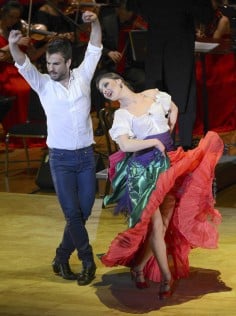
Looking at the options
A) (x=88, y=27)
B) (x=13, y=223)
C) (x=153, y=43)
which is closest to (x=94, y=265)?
(x=13, y=223)

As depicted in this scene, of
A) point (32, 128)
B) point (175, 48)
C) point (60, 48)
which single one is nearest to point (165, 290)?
point (60, 48)

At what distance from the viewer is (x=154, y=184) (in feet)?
17.5

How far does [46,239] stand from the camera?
670cm

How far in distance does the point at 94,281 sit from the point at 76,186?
61 cm

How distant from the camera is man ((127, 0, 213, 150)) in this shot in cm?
789

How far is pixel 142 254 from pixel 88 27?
15.7 feet

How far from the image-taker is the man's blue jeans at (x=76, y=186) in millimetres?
5570

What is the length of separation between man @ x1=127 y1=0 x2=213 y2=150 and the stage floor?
A: 127 centimetres

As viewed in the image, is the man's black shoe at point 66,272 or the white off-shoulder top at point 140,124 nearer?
the white off-shoulder top at point 140,124

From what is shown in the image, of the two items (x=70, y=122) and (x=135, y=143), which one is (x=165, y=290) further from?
(x=70, y=122)

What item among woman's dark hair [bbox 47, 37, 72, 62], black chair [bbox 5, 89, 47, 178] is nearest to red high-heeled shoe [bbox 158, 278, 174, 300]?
woman's dark hair [bbox 47, 37, 72, 62]

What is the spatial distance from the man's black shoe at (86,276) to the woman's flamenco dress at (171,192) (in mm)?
244

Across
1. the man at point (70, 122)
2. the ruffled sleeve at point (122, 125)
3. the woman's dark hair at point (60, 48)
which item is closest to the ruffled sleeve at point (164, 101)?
the ruffled sleeve at point (122, 125)

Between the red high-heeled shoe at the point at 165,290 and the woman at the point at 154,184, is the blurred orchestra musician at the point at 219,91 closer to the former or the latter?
the woman at the point at 154,184
